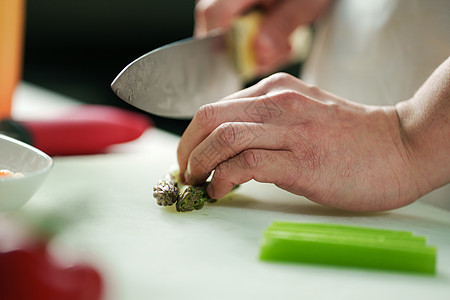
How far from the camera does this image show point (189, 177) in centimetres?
104

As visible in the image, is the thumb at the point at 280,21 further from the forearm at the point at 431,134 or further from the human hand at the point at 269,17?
the forearm at the point at 431,134

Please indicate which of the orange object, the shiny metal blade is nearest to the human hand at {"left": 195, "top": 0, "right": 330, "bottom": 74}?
the shiny metal blade

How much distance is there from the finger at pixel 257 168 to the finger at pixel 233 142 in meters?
0.01

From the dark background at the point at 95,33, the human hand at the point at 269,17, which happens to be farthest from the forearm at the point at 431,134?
the dark background at the point at 95,33

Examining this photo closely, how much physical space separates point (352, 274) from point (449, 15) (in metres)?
0.76

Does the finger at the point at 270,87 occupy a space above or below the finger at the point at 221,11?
below

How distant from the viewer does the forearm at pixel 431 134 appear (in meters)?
0.97

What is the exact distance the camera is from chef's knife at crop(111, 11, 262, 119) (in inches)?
41.8

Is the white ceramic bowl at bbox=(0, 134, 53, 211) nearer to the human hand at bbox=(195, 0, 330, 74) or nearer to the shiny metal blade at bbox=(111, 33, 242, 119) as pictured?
the shiny metal blade at bbox=(111, 33, 242, 119)

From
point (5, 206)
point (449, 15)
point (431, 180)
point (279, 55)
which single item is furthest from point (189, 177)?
point (279, 55)

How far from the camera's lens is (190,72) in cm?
141

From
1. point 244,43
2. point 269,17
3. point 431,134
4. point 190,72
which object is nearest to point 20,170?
point 190,72

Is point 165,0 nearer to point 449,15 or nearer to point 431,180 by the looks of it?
point 449,15

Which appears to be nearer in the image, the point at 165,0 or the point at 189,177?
the point at 189,177
